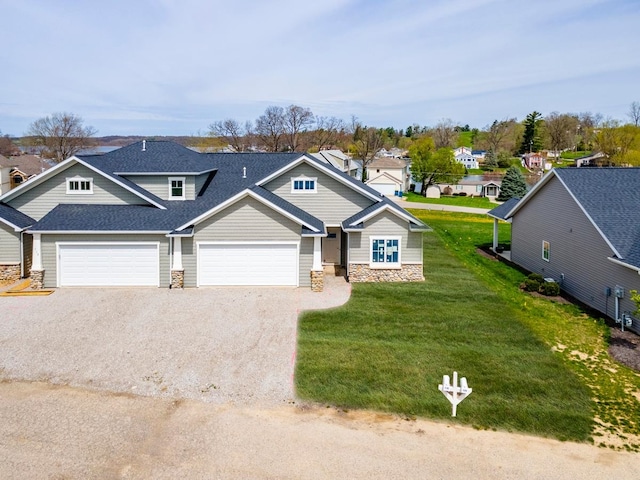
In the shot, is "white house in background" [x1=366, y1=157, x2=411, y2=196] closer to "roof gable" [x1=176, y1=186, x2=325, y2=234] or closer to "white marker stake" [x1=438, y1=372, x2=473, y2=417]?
"roof gable" [x1=176, y1=186, x2=325, y2=234]

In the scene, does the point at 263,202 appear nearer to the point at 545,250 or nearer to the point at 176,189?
the point at 176,189

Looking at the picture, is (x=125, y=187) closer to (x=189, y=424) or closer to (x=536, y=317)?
(x=189, y=424)

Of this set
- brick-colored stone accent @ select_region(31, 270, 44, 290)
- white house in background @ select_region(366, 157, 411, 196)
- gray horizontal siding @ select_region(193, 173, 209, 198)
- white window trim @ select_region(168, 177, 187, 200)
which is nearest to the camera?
brick-colored stone accent @ select_region(31, 270, 44, 290)

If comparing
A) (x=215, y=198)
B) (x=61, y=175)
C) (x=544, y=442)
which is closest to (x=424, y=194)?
(x=215, y=198)

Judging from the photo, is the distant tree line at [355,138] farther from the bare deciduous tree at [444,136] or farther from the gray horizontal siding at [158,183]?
the gray horizontal siding at [158,183]

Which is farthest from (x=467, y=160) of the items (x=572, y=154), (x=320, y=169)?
(x=320, y=169)

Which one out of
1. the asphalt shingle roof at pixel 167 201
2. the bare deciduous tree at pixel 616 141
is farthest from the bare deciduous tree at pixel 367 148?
the asphalt shingle roof at pixel 167 201

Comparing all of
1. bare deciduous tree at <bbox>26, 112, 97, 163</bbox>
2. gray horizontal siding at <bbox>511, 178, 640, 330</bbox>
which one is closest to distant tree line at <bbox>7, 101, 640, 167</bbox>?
bare deciduous tree at <bbox>26, 112, 97, 163</bbox>
